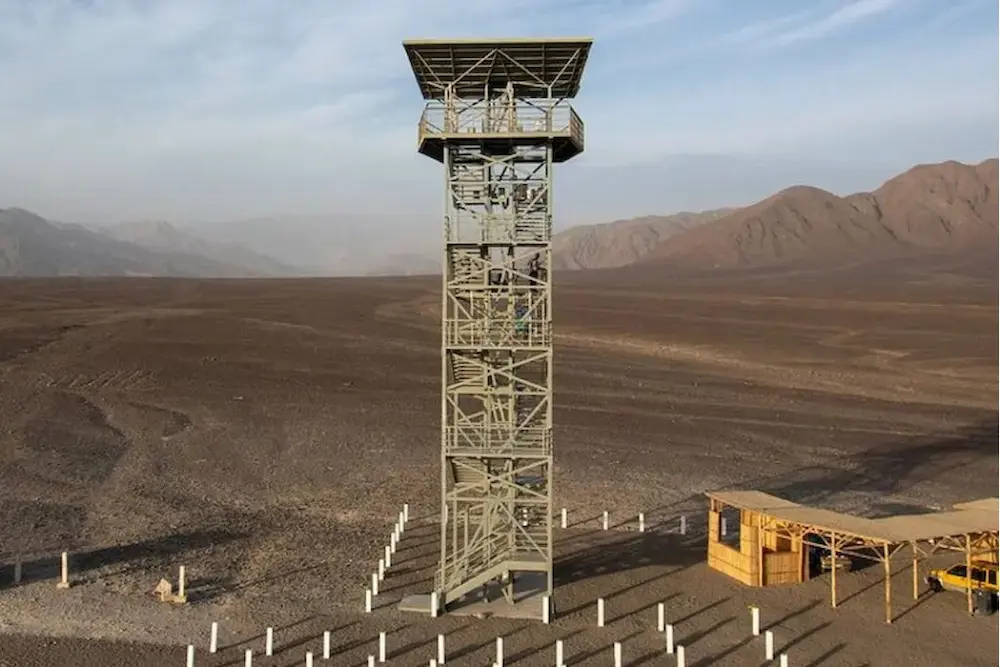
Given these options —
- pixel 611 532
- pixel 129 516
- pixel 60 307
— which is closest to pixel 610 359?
pixel 611 532

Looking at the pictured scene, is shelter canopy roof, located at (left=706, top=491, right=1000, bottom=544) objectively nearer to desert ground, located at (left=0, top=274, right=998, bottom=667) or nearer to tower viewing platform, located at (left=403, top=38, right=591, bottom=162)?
desert ground, located at (left=0, top=274, right=998, bottom=667)

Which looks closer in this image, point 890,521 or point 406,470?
point 890,521

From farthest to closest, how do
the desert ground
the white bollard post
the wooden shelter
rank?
the white bollard post < the wooden shelter < the desert ground

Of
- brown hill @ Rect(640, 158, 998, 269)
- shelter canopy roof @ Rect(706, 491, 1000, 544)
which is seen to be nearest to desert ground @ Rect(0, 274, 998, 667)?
shelter canopy roof @ Rect(706, 491, 1000, 544)

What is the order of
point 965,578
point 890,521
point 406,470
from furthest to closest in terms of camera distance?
point 406,470
point 890,521
point 965,578

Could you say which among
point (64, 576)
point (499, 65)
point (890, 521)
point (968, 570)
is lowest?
point (64, 576)

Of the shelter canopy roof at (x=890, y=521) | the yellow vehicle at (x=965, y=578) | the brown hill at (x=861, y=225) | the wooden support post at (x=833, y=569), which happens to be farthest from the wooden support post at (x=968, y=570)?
the brown hill at (x=861, y=225)

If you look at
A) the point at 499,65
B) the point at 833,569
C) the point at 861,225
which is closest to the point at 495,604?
the point at 833,569

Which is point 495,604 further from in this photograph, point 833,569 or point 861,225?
point 861,225
